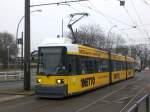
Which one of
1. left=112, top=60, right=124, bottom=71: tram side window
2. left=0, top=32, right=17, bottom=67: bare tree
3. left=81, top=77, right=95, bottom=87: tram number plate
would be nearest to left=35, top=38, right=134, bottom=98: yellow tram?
left=81, top=77, right=95, bottom=87: tram number plate

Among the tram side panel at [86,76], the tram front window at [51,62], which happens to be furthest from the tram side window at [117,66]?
the tram front window at [51,62]

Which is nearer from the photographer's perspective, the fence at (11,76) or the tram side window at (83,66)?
the tram side window at (83,66)

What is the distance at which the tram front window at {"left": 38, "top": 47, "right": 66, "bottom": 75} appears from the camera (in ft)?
65.4

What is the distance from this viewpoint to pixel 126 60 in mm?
45375

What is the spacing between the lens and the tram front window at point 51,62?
19938 millimetres

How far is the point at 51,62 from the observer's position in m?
20.0

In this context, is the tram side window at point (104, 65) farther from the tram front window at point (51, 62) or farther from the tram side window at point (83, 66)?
the tram front window at point (51, 62)

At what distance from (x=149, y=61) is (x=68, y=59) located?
533 ft

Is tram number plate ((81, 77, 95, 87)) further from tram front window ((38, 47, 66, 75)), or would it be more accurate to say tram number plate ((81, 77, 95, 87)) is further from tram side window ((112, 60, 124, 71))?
tram side window ((112, 60, 124, 71))

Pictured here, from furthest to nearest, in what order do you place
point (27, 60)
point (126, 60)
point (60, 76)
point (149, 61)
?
1. point (149, 61)
2. point (126, 60)
3. point (27, 60)
4. point (60, 76)

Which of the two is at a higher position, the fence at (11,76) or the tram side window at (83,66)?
the tram side window at (83,66)

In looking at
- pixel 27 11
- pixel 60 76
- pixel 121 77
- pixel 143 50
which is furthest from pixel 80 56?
pixel 143 50

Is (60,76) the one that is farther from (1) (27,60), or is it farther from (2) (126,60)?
(2) (126,60)

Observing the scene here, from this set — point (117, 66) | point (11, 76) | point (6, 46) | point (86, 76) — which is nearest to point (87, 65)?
point (86, 76)
